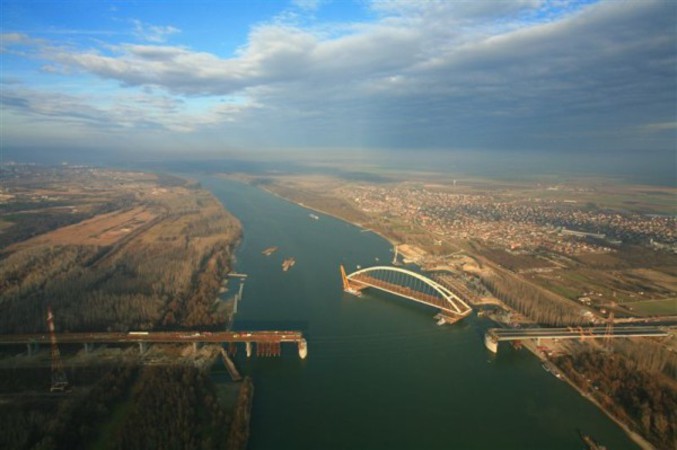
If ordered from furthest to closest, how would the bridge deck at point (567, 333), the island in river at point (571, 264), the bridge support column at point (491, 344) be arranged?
the bridge deck at point (567, 333)
the bridge support column at point (491, 344)
the island in river at point (571, 264)

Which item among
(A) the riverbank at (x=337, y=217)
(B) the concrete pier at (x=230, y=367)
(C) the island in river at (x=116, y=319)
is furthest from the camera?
(A) the riverbank at (x=337, y=217)

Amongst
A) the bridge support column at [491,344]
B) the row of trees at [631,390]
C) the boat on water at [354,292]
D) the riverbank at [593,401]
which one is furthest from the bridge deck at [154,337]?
the row of trees at [631,390]

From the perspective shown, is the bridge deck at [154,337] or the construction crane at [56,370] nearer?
the construction crane at [56,370]

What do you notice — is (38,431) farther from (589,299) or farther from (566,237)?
(566,237)

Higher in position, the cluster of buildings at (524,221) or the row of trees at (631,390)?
the cluster of buildings at (524,221)

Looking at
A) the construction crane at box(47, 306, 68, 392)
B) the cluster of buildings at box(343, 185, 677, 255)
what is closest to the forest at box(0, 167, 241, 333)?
the construction crane at box(47, 306, 68, 392)

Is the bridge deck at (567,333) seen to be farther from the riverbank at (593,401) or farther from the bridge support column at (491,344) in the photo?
the riverbank at (593,401)

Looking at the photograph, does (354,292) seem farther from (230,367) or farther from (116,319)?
(116,319)
